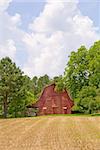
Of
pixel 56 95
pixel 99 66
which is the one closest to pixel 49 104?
pixel 56 95

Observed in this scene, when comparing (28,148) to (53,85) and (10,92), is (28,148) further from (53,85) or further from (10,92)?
(53,85)

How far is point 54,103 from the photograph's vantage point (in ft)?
257

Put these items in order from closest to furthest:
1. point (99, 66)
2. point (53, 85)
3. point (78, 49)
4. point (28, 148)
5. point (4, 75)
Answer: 1. point (28, 148)
2. point (99, 66)
3. point (4, 75)
4. point (78, 49)
5. point (53, 85)

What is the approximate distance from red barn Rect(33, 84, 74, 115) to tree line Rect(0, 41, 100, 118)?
11.1 meters

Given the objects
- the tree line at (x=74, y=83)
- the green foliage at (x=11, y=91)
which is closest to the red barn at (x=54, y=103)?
the tree line at (x=74, y=83)

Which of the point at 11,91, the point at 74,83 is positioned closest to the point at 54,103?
the point at 74,83

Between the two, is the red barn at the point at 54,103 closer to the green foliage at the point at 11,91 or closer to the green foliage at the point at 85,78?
the green foliage at the point at 85,78

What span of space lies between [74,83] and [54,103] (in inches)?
594

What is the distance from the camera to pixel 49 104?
78.3 meters

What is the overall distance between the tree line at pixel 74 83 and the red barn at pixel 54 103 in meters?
11.1

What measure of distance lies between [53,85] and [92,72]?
1850 centimetres

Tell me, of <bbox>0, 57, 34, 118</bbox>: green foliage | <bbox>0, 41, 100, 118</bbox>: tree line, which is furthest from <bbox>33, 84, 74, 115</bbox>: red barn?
<bbox>0, 57, 34, 118</bbox>: green foliage

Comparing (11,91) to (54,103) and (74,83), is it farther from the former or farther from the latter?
(54,103)

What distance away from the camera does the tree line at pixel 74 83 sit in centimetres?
5808
